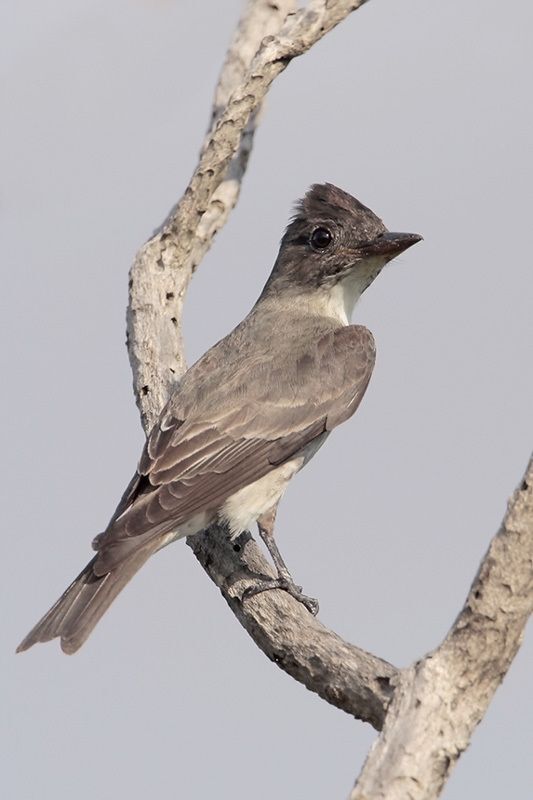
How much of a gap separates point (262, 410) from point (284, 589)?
1048 mm

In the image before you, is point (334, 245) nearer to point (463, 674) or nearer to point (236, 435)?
point (236, 435)

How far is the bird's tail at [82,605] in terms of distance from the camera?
6016mm

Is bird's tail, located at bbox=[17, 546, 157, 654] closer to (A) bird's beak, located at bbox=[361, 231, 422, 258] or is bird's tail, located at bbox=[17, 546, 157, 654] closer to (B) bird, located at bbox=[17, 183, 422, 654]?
(B) bird, located at bbox=[17, 183, 422, 654]

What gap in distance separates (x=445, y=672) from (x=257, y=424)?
274 centimetres

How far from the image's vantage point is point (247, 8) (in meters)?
8.45

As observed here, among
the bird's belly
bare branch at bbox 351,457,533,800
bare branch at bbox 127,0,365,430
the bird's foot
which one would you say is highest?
bare branch at bbox 127,0,365,430

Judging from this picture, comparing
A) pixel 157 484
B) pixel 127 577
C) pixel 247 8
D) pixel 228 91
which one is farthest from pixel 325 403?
pixel 247 8

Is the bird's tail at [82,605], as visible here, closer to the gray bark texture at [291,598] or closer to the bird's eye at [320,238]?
the gray bark texture at [291,598]

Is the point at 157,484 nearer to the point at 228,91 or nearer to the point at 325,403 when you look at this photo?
the point at 325,403

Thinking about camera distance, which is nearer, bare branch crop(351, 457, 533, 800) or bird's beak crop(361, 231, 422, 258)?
bare branch crop(351, 457, 533, 800)

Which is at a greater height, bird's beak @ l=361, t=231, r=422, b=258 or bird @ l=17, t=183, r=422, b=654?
bird's beak @ l=361, t=231, r=422, b=258

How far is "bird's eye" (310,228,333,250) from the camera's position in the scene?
773 centimetres

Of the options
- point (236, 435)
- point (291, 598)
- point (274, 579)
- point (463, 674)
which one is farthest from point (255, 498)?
point (463, 674)

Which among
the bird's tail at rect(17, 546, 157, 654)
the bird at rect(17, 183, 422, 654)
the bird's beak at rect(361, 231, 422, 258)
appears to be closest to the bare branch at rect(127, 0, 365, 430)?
the bird at rect(17, 183, 422, 654)
